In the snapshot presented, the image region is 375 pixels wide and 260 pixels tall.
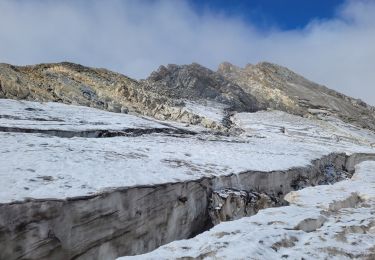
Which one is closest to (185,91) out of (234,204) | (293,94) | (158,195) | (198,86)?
(198,86)

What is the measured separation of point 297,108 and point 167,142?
39.2 m

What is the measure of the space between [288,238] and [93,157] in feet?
20.1

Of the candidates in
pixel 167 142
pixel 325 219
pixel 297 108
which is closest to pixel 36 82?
pixel 167 142

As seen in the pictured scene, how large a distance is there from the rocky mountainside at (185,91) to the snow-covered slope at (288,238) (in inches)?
768

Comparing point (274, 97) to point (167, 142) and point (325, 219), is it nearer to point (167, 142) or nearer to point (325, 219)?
point (167, 142)

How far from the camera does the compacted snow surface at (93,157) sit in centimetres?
936

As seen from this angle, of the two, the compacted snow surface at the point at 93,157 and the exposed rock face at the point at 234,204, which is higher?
the compacted snow surface at the point at 93,157

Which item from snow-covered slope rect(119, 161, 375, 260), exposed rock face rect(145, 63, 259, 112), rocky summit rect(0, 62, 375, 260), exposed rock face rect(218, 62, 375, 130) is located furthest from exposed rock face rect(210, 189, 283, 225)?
exposed rock face rect(218, 62, 375, 130)

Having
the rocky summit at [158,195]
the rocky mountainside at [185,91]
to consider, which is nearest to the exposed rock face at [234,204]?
the rocky summit at [158,195]

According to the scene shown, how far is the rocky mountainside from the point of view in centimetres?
3039

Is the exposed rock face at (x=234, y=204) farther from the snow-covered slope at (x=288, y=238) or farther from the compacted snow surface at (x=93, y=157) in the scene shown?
the snow-covered slope at (x=288, y=238)

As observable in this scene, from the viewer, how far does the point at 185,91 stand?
161 feet

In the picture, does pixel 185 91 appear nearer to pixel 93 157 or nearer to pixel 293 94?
pixel 293 94

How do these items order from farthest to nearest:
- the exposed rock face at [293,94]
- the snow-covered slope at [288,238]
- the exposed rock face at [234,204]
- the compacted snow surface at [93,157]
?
the exposed rock face at [293,94]
the exposed rock face at [234,204]
the compacted snow surface at [93,157]
the snow-covered slope at [288,238]
